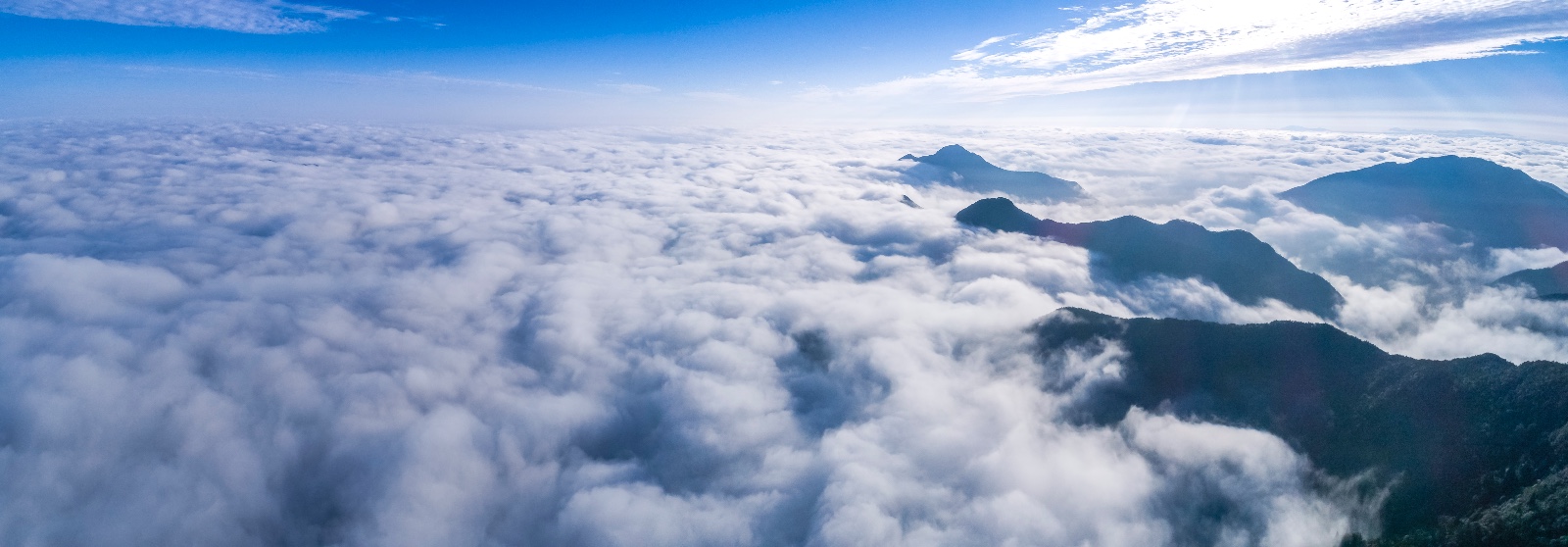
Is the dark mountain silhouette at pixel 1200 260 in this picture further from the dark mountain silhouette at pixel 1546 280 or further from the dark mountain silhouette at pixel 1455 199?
the dark mountain silhouette at pixel 1455 199

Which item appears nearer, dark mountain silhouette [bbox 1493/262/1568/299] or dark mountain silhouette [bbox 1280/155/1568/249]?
dark mountain silhouette [bbox 1493/262/1568/299]

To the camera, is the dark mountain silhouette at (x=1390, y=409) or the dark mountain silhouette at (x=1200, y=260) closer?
the dark mountain silhouette at (x=1390, y=409)

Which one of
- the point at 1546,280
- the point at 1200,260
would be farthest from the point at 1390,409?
the point at 1546,280

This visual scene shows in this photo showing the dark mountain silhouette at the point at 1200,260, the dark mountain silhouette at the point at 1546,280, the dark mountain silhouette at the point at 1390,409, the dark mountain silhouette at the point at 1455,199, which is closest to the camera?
the dark mountain silhouette at the point at 1390,409

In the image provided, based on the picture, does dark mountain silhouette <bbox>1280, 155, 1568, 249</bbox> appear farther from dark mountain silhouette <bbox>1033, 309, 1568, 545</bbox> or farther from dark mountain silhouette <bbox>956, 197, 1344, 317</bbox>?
dark mountain silhouette <bbox>1033, 309, 1568, 545</bbox>

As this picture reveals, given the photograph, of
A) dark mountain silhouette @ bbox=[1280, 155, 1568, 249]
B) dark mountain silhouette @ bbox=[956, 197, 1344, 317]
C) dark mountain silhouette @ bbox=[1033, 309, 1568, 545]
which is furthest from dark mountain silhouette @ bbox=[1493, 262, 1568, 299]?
dark mountain silhouette @ bbox=[1033, 309, 1568, 545]

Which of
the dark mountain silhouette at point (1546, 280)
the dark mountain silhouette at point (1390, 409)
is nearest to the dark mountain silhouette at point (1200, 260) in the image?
the dark mountain silhouette at point (1546, 280)

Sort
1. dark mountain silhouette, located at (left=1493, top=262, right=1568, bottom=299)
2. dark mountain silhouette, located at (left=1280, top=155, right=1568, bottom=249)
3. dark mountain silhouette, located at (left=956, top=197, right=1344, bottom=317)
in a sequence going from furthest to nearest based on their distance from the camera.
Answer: dark mountain silhouette, located at (left=1280, top=155, right=1568, bottom=249), dark mountain silhouette, located at (left=956, top=197, right=1344, bottom=317), dark mountain silhouette, located at (left=1493, top=262, right=1568, bottom=299)

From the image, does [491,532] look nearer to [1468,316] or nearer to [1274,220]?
[1468,316]
